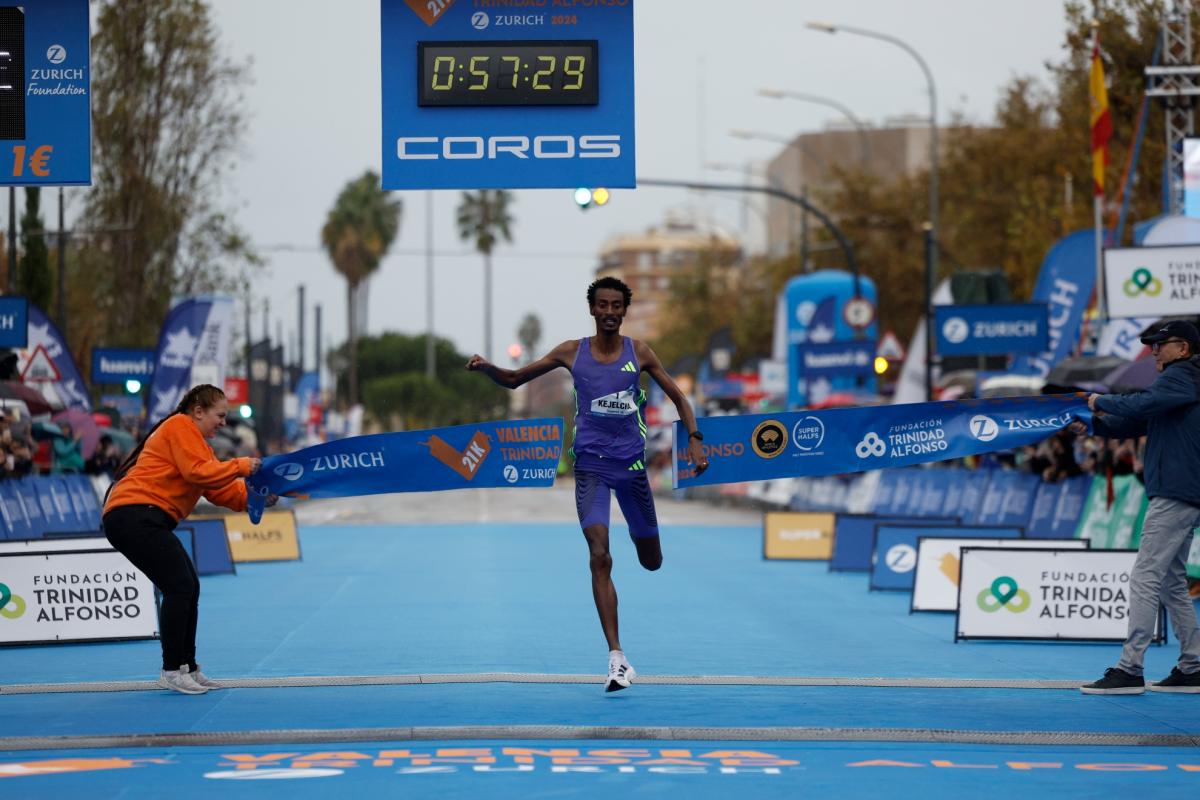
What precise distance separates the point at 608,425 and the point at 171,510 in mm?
2567

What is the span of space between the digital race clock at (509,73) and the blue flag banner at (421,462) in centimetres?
295

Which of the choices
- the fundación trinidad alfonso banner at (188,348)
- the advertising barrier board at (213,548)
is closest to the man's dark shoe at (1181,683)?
the advertising barrier board at (213,548)

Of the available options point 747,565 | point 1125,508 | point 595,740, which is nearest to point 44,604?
point 595,740

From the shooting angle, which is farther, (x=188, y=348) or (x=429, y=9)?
(x=188, y=348)

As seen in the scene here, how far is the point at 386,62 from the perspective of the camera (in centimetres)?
1405

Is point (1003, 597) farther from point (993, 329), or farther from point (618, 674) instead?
point (993, 329)

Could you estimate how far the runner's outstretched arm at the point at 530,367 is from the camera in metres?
11.2

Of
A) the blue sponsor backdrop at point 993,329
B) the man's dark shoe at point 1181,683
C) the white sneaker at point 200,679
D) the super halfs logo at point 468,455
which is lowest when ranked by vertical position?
the man's dark shoe at point 1181,683

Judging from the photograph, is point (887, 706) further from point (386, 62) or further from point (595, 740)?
point (386, 62)

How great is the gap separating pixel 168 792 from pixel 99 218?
40.4 meters

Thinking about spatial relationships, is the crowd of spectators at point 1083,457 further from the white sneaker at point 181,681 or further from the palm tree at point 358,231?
the palm tree at point 358,231

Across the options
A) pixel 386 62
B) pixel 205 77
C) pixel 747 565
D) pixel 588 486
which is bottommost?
pixel 747 565

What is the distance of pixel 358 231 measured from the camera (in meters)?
115

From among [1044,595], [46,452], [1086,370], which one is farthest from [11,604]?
[1086,370]
